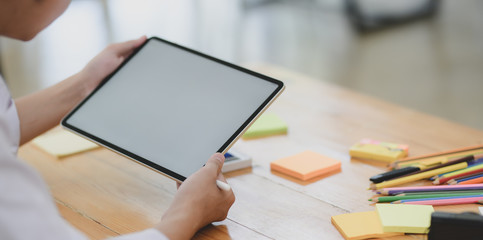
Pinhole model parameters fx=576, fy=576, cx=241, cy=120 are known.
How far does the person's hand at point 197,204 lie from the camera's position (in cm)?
82

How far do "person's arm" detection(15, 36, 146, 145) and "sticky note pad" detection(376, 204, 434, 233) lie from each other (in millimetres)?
601

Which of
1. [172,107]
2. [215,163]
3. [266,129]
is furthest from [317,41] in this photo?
[215,163]

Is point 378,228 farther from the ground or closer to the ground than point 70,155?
closer to the ground

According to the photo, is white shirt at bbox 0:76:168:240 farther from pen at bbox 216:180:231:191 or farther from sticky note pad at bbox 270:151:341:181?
sticky note pad at bbox 270:151:341:181

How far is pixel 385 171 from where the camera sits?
3.50ft

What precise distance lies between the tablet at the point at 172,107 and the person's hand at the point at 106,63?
22 millimetres

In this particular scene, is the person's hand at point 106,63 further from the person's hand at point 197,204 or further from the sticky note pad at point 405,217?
the sticky note pad at point 405,217

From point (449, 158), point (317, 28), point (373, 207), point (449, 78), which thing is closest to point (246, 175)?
point (373, 207)

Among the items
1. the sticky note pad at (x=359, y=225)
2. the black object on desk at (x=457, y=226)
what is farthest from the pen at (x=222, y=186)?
the black object on desk at (x=457, y=226)

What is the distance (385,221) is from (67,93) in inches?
27.8

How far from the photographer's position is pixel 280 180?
1.05 m

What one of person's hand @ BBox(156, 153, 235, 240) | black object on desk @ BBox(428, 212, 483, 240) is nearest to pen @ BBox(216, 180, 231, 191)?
person's hand @ BBox(156, 153, 235, 240)

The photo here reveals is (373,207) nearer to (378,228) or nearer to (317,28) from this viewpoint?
(378,228)

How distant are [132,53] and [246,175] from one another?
35 centimetres
